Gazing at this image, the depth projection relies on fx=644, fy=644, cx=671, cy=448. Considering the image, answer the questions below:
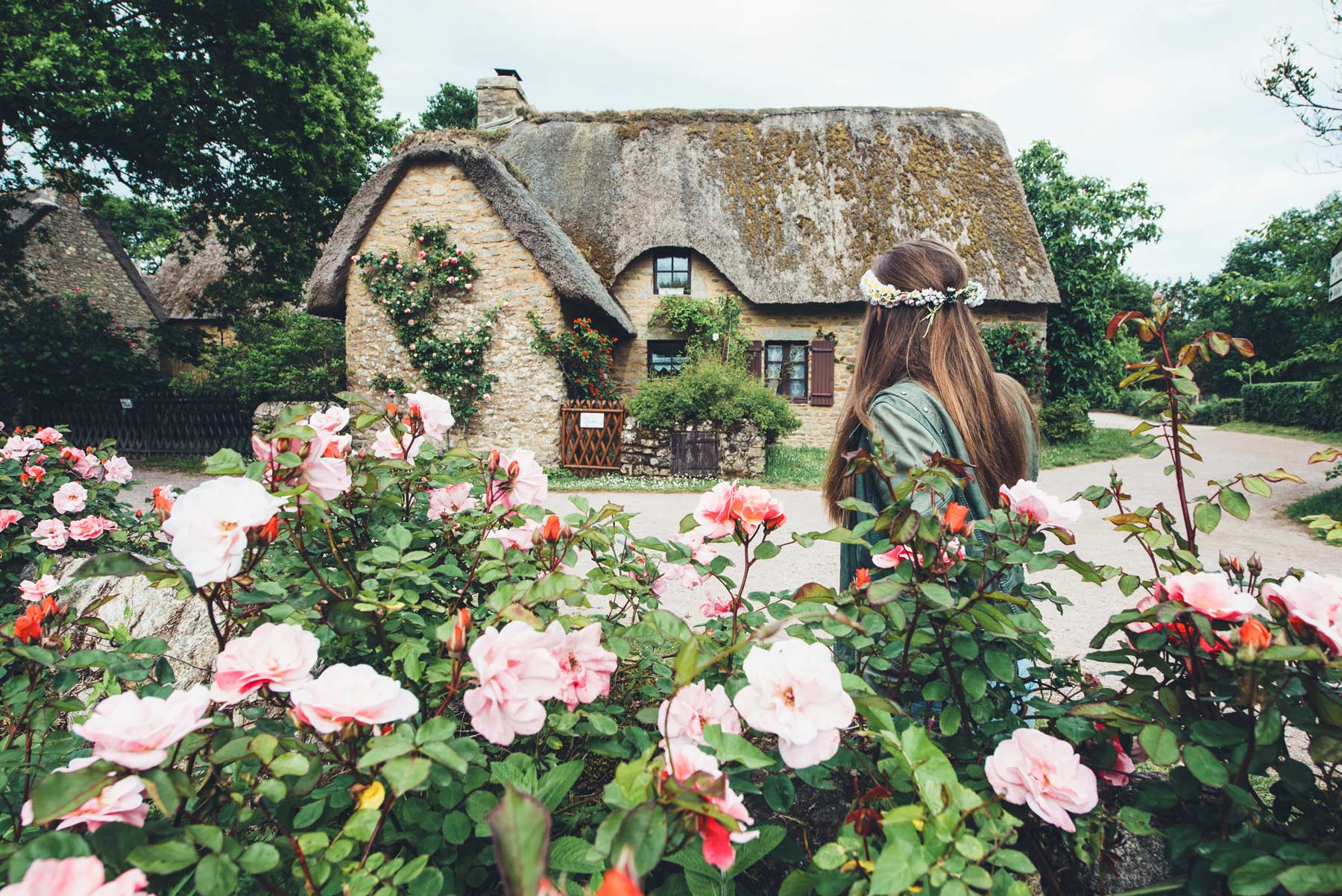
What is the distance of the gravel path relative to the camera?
4324 mm

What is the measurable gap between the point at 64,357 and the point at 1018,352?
63.0ft

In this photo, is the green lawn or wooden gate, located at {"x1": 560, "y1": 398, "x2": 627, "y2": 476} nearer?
wooden gate, located at {"x1": 560, "y1": 398, "x2": 627, "y2": 476}

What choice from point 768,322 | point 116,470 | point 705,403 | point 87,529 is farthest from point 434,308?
point 87,529

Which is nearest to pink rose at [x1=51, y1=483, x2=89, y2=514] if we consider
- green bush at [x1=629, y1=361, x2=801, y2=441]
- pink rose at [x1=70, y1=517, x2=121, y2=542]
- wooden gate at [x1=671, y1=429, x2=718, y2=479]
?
pink rose at [x1=70, y1=517, x2=121, y2=542]

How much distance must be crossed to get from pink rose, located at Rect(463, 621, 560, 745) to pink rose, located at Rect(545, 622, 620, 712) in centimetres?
13

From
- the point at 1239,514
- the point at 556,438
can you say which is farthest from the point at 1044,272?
the point at 1239,514

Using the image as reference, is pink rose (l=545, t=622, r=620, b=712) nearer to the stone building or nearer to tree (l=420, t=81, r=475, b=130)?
the stone building

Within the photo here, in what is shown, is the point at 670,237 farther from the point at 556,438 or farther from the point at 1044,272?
the point at 1044,272

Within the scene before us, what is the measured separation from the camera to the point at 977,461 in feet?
5.76

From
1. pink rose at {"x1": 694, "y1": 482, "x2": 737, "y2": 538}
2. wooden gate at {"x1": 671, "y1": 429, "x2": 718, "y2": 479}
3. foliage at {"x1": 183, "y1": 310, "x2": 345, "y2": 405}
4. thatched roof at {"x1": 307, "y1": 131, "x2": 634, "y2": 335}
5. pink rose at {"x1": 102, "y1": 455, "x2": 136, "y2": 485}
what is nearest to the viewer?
pink rose at {"x1": 694, "y1": 482, "x2": 737, "y2": 538}

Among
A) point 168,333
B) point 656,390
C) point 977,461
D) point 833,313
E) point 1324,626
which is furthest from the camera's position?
point 833,313

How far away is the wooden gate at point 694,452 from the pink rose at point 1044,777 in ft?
30.1

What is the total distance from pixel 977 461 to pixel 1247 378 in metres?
34.1

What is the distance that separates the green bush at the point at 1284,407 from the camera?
17484 millimetres
